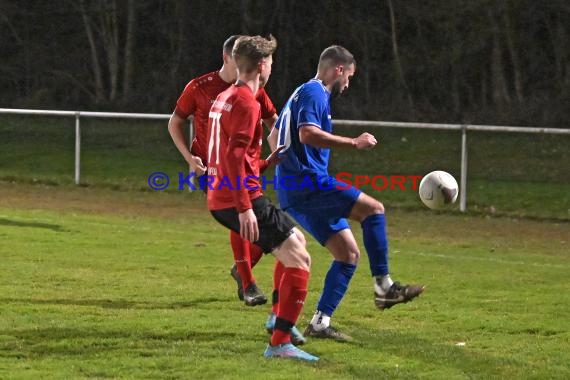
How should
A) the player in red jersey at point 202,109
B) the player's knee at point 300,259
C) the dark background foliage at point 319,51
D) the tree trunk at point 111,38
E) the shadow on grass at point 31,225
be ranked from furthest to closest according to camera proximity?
the tree trunk at point 111,38
the dark background foliage at point 319,51
the shadow on grass at point 31,225
the player in red jersey at point 202,109
the player's knee at point 300,259

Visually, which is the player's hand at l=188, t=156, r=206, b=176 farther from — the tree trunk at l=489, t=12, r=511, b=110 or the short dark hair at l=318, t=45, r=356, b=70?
the tree trunk at l=489, t=12, r=511, b=110

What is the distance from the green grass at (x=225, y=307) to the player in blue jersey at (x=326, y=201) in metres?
0.31

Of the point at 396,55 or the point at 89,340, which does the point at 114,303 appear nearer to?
the point at 89,340

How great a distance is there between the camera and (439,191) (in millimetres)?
9789

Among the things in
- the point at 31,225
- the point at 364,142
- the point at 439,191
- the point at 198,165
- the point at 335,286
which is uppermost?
the point at 364,142

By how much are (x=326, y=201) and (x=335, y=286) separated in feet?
1.86

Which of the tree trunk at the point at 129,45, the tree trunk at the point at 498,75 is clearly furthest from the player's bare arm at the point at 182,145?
the tree trunk at the point at 129,45

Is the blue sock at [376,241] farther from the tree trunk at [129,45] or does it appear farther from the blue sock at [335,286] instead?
the tree trunk at [129,45]

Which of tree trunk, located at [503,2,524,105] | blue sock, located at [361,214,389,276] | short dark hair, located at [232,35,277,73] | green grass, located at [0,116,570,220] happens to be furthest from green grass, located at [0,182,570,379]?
tree trunk, located at [503,2,524,105]

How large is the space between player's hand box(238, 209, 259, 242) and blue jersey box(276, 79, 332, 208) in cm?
115

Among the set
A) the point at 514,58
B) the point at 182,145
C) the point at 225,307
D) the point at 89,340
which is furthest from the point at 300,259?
the point at 514,58

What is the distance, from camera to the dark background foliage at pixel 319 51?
2889 centimetres

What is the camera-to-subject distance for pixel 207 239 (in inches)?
554

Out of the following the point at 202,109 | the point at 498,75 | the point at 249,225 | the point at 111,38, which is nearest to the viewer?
the point at 249,225
